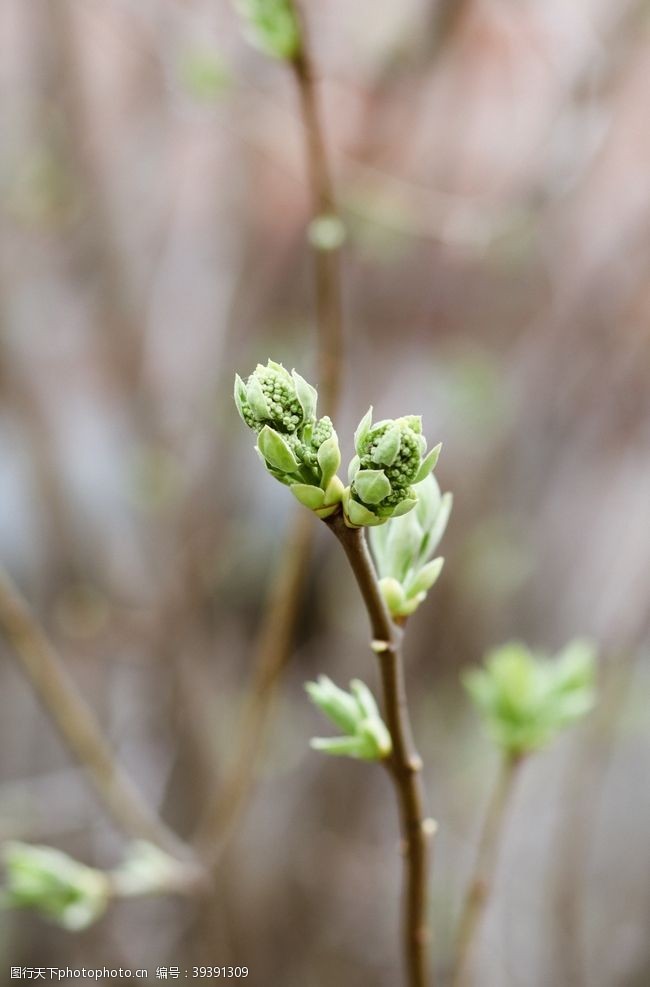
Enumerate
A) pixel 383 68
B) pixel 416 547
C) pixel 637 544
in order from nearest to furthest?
pixel 416 547 → pixel 383 68 → pixel 637 544

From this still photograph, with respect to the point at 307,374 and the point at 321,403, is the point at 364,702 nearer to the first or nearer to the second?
the point at 321,403

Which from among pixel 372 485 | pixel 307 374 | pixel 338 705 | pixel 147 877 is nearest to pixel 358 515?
pixel 372 485

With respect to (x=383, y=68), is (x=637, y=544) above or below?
below

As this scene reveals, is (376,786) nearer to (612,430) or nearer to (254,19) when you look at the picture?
(612,430)

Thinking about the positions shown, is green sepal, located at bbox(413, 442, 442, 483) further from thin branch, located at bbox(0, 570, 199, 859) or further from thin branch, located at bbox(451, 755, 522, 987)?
thin branch, located at bbox(0, 570, 199, 859)

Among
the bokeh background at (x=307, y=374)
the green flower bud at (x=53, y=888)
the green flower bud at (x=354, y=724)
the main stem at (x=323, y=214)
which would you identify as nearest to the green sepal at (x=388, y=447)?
the green flower bud at (x=354, y=724)

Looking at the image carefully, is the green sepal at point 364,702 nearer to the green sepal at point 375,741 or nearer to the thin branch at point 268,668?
the green sepal at point 375,741

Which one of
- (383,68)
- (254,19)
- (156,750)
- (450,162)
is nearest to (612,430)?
(450,162)
